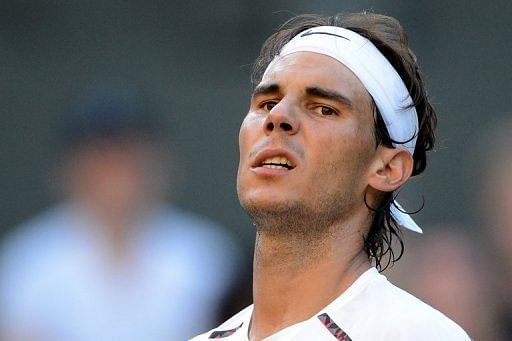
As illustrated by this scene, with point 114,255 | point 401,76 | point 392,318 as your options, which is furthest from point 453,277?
point 392,318

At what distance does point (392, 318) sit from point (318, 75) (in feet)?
2.76

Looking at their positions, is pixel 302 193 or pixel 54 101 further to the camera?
pixel 54 101

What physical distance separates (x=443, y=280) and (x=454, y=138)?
4.36 ft

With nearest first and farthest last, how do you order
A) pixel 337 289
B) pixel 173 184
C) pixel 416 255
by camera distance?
pixel 337 289 → pixel 416 255 → pixel 173 184

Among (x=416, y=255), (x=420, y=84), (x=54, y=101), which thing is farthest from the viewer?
(x=54, y=101)

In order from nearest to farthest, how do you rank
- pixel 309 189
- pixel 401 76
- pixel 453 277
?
pixel 309 189 → pixel 401 76 → pixel 453 277

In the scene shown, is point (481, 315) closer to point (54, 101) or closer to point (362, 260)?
point (362, 260)

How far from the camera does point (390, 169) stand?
3615 millimetres

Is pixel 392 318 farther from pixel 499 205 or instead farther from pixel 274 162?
pixel 499 205

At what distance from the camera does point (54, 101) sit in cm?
648

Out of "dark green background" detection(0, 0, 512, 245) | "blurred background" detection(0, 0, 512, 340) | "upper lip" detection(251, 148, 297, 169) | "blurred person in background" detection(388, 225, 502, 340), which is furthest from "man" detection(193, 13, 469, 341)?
"dark green background" detection(0, 0, 512, 245)

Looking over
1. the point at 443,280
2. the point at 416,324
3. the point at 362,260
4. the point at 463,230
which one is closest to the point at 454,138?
the point at 463,230

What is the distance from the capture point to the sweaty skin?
11.2ft

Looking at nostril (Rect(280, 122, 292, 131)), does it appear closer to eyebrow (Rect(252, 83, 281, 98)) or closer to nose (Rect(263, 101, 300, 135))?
nose (Rect(263, 101, 300, 135))
